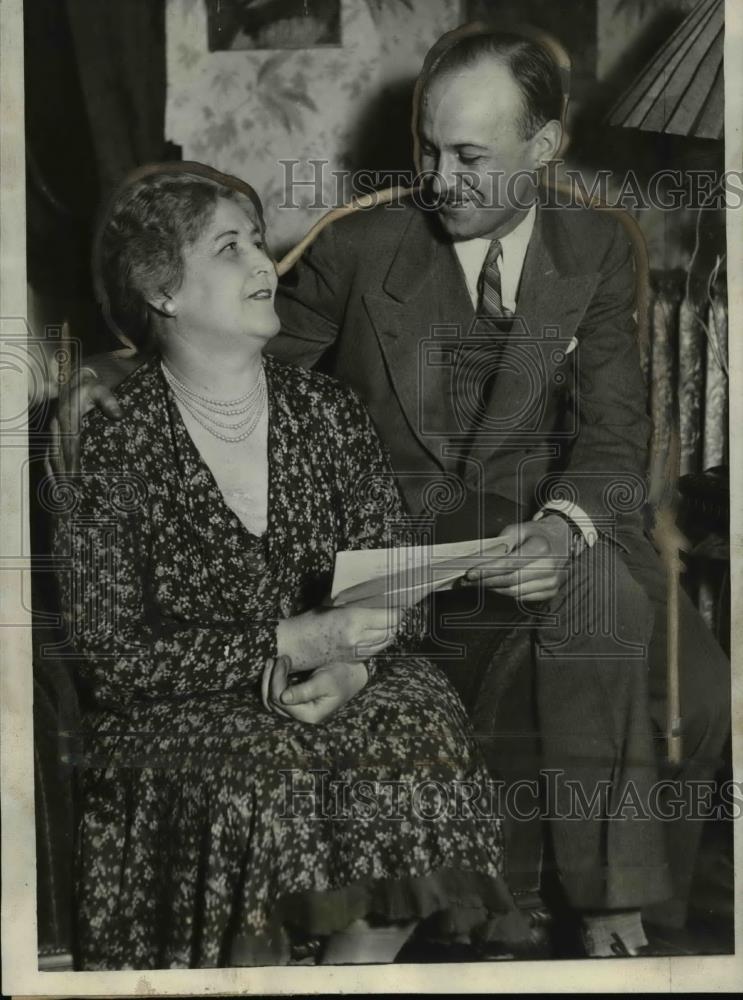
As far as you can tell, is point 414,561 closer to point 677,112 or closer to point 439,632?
point 439,632

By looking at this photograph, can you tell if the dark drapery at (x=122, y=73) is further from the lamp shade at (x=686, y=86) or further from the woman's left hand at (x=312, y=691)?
the woman's left hand at (x=312, y=691)

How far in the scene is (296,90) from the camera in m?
3.21

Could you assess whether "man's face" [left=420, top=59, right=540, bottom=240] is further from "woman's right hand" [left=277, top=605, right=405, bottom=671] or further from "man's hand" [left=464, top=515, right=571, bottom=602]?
"woman's right hand" [left=277, top=605, right=405, bottom=671]

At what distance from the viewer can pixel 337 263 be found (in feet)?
10.4

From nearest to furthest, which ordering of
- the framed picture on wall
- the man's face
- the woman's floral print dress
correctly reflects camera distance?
1. the woman's floral print dress
2. the man's face
3. the framed picture on wall

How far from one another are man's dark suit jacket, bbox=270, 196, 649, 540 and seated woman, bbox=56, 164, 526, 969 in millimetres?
120

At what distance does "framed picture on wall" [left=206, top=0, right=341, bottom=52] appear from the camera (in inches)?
127

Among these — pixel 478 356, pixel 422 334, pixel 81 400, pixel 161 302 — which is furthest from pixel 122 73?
pixel 478 356

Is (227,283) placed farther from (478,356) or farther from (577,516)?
(577,516)

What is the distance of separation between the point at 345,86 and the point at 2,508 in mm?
1401

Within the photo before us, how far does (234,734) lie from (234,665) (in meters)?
0.17

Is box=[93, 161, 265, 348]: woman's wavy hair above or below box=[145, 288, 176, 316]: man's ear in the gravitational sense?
above

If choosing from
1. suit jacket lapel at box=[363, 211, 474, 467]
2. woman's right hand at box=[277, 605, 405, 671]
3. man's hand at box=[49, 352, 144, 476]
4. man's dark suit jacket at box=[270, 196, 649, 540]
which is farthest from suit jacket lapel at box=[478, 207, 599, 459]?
man's hand at box=[49, 352, 144, 476]

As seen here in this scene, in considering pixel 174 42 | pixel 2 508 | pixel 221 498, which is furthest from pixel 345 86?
pixel 2 508
